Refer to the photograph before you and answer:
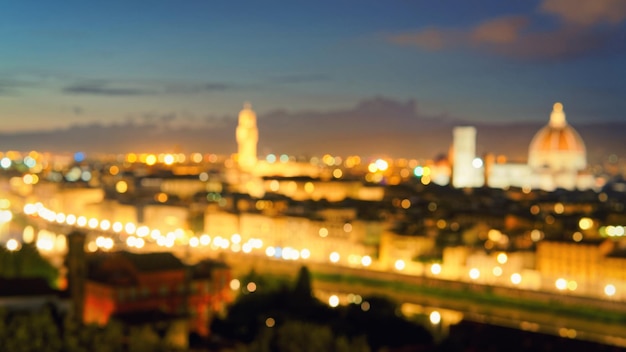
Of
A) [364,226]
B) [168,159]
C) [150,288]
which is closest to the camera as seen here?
[150,288]

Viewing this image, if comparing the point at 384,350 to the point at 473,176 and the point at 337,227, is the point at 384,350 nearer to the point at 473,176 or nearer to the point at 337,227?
the point at 337,227

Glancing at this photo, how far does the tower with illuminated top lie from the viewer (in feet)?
155

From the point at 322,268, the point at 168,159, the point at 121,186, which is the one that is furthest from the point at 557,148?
the point at 168,159

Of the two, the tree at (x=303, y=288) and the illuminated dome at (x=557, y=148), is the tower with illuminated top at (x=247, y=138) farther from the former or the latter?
the tree at (x=303, y=288)

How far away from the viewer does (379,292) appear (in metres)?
13.4

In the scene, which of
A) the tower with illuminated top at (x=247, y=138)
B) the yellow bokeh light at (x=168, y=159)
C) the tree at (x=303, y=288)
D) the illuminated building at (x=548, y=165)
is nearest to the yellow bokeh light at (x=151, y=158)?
the yellow bokeh light at (x=168, y=159)

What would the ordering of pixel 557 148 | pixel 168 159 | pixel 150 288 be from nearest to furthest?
pixel 150 288
pixel 557 148
pixel 168 159

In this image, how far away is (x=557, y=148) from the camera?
35.6 metres

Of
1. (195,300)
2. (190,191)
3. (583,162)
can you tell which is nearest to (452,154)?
(583,162)

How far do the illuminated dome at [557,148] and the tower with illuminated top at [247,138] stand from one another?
14.6m

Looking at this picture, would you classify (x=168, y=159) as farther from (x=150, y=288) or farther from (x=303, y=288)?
(x=150, y=288)

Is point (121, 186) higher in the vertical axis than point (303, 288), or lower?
higher

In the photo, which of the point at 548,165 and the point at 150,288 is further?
the point at 548,165

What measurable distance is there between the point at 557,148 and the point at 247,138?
16334 millimetres
